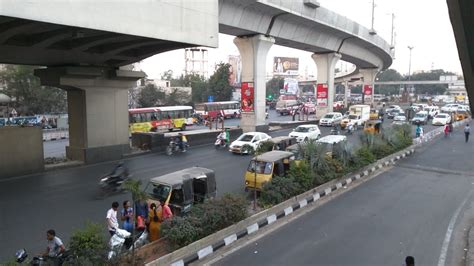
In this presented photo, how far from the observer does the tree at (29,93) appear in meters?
47.3

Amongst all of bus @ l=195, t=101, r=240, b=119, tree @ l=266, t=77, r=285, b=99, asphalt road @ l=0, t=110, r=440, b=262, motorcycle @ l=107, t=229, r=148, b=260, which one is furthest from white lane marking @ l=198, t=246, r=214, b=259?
tree @ l=266, t=77, r=285, b=99

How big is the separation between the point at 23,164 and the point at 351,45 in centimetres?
4113

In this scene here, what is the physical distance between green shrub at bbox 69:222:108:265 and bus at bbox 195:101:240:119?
46394 mm

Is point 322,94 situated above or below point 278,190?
above

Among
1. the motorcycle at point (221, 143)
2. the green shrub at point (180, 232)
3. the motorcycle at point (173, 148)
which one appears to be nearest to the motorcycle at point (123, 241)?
the green shrub at point (180, 232)

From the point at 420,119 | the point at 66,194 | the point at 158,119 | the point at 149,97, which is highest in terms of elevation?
the point at 149,97

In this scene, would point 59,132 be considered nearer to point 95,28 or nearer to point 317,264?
point 95,28

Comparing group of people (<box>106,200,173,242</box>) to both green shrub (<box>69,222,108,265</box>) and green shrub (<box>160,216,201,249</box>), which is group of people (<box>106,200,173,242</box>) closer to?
green shrub (<box>160,216,201,249</box>)

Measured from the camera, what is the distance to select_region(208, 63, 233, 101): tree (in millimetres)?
77938

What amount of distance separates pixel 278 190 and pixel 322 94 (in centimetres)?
3713

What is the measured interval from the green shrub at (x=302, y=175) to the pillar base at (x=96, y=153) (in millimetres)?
12723

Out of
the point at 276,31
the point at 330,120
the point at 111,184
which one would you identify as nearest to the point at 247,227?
the point at 111,184

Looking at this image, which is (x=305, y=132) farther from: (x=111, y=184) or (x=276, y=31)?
(x=111, y=184)

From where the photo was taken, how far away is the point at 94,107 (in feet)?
76.3
